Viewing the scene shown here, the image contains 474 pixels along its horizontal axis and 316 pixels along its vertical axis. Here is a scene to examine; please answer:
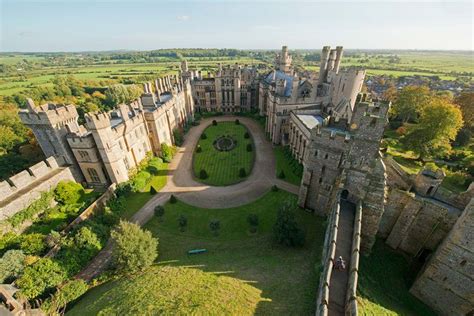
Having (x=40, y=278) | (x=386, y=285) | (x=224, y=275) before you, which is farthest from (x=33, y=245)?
(x=386, y=285)

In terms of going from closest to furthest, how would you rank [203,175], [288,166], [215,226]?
[215,226], [203,175], [288,166]

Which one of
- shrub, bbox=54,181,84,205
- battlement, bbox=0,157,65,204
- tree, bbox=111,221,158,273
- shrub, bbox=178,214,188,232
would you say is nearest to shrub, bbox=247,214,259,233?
shrub, bbox=178,214,188,232

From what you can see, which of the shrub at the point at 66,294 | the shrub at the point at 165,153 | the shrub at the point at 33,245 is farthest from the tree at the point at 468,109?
the shrub at the point at 33,245

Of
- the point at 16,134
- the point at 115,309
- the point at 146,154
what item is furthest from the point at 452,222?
the point at 16,134

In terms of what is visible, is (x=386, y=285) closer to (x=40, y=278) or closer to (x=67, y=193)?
(x=40, y=278)

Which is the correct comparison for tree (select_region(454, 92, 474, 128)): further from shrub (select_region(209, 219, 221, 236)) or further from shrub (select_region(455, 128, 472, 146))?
shrub (select_region(209, 219, 221, 236))
